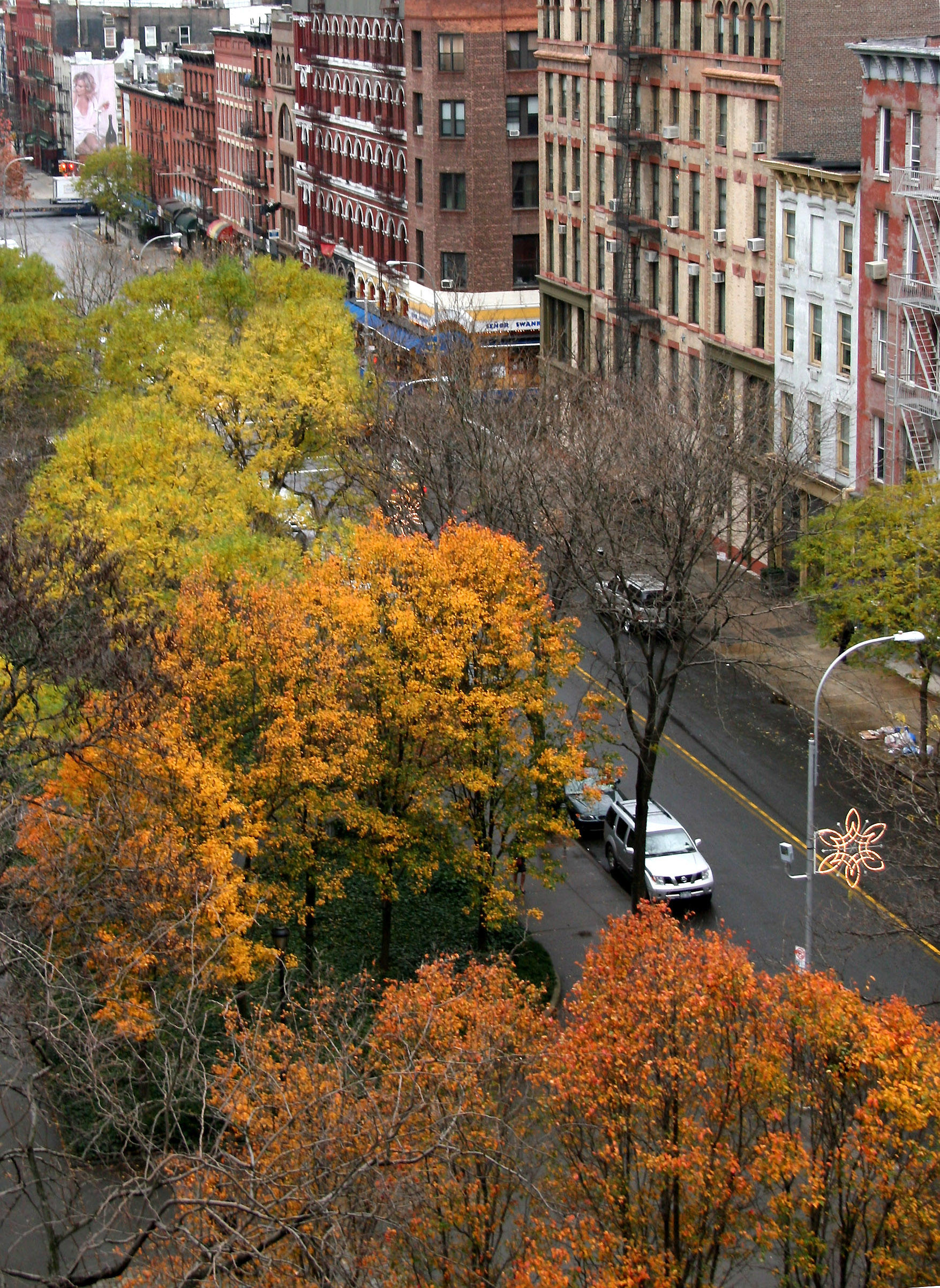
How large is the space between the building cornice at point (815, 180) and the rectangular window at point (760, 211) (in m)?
1.20


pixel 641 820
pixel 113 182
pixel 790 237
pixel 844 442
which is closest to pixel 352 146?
pixel 790 237

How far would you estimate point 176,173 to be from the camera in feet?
439

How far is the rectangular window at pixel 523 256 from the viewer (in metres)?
83.5

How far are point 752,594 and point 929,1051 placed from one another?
36.0 metres

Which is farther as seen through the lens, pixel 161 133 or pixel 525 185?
pixel 161 133

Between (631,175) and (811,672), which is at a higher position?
(631,175)

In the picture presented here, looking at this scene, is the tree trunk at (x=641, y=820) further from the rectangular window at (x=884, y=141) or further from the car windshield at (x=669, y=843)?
the rectangular window at (x=884, y=141)

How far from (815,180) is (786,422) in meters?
7.69

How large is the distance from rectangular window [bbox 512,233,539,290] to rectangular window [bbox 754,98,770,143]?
2837 cm

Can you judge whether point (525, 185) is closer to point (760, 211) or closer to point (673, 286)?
point (673, 286)

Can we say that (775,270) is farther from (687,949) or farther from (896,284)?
(687,949)

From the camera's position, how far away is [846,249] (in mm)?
51531

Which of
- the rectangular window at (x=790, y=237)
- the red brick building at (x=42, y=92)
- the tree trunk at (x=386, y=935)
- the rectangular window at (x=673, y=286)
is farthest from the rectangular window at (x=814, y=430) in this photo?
the red brick building at (x=42, y=92)

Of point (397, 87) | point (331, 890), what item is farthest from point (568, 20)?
point (331, 890)
